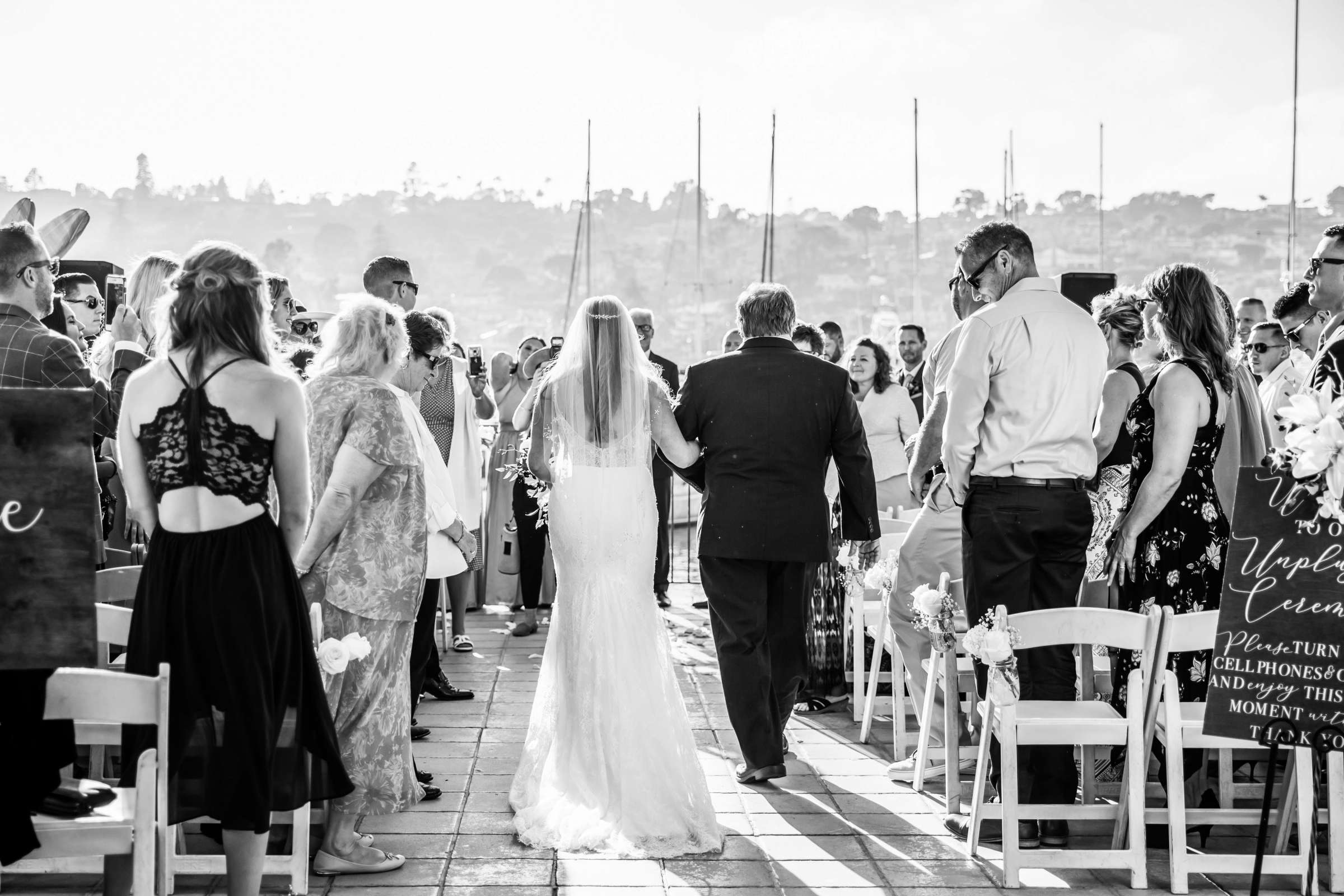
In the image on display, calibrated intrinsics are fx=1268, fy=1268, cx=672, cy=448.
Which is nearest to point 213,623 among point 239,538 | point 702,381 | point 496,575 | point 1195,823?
point 239,538

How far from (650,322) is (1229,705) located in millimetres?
5097

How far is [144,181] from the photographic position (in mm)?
79312

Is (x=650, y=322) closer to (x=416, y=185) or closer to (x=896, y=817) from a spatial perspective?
(x=896, y=817)

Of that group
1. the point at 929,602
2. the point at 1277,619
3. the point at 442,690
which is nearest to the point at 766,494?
the point at 929,602

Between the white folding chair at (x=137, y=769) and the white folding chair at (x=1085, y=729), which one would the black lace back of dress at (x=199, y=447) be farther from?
the white folding chair at (x=1085, y=729)

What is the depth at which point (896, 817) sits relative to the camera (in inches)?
181

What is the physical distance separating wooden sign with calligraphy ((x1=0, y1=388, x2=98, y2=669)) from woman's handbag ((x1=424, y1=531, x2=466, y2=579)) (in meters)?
2.32

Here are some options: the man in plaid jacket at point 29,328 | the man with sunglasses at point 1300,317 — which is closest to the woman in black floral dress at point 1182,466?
the man with sunglasses at point 1300,317

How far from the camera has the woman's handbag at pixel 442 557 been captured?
17.1 feet

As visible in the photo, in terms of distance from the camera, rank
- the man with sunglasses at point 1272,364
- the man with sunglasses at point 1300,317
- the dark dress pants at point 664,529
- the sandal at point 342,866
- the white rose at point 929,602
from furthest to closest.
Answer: the dark dress pants at point 664,529 → the man with sunglasses at point 1272,364 → the man with sunglasses at point 1300,317 → the white rose at point 929,602 → the sandal at point 342,866

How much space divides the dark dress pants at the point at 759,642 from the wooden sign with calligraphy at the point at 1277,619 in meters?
1.93

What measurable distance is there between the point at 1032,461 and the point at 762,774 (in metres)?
1.67

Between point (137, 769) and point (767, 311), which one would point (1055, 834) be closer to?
point (767, 311)

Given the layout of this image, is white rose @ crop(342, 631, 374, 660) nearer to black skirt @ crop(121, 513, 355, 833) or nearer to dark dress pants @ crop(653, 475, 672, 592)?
Result: black skirt @ crop(121, 513, 355, 833)
